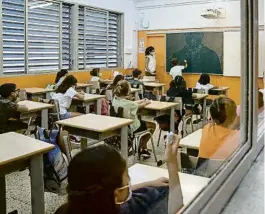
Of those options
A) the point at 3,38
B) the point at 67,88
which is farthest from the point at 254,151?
the point at 3,38

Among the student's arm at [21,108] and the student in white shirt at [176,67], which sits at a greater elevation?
the student in white shirt at [176,67]

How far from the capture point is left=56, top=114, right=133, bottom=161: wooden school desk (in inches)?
129

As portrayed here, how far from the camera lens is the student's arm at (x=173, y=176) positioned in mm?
1045

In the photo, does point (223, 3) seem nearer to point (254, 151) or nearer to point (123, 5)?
point (123, 5)

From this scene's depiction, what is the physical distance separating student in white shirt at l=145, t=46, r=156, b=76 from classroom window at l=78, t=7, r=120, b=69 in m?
0.83

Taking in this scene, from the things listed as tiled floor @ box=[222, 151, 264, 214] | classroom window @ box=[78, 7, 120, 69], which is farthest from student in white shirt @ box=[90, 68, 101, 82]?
tiled floor @ box=[222, 151, 264, 214]

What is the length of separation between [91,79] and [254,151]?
678 cm

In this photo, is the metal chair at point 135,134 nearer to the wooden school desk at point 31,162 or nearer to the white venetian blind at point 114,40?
the wooden school desk at point 31,162

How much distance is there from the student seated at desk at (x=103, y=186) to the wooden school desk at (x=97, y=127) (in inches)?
84.4

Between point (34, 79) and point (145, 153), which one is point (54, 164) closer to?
point (145, 153)

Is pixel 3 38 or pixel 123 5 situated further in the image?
pixel 123 5

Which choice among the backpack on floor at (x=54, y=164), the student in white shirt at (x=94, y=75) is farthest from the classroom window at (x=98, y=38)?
the backpack on floor at (x=54, y=164)

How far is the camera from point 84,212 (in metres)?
0.82

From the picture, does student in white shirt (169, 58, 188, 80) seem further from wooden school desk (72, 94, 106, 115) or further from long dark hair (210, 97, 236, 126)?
long dark hair (210, 97, 236, 126)
